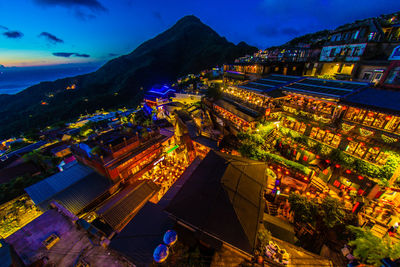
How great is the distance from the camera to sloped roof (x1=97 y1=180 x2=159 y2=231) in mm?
12062

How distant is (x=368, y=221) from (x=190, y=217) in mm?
16516

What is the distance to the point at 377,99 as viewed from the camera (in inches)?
520

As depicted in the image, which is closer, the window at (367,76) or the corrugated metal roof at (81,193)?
the corrugated metal roof at (81,193)

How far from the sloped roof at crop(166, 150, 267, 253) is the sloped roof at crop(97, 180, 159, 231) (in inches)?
325

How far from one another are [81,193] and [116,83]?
136m

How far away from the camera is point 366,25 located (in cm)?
2188

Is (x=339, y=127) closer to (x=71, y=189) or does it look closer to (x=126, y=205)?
(x=126, y=205)

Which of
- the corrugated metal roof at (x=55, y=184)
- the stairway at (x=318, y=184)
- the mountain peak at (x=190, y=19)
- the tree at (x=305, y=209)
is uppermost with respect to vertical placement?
the mountain peak at (x=190, y=19)

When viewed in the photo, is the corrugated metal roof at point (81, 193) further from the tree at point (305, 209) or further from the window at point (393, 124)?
the window at point (393, 124)

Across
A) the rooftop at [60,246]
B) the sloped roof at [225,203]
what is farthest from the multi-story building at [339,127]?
the rooftop at [60,246]

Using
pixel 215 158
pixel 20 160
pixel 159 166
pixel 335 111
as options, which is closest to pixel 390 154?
pixel 335 111

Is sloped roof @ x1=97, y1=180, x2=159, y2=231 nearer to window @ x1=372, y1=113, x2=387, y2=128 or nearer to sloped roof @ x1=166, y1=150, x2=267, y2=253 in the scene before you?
sloped roof @ x1=166, y1=150, x2=267, y2=253

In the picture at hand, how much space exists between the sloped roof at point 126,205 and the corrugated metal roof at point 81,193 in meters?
2.37

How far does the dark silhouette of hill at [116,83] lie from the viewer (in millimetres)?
82812
